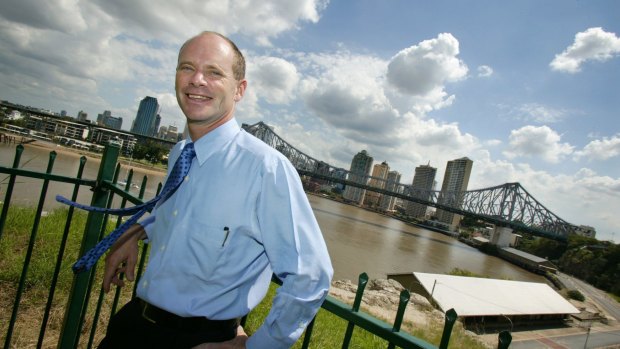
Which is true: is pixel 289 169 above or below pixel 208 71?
below

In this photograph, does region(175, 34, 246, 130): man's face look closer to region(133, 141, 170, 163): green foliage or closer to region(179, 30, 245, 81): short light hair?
region(179, 30, 245, 81): short light hair

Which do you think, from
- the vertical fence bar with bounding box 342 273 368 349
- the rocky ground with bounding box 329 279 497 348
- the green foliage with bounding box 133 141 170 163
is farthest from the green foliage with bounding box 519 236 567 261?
the green foliage with bounding box 133 141 170 163

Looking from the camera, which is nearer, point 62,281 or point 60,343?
point 60,343

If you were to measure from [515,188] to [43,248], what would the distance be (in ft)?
274

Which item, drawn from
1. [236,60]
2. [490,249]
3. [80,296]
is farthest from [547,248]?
[236,60]

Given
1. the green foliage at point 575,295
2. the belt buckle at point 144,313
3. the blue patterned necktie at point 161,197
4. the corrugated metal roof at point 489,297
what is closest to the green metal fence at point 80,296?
the blue patterned necktie at point 161,197

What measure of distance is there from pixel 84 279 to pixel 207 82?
1.56 m

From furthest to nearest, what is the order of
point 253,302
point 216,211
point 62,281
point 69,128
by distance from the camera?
point 69,128 → point 62,281 → point 253,302 → point 216,211

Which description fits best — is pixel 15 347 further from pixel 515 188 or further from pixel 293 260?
pixel 515 188

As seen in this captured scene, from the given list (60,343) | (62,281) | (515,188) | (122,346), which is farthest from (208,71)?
(515,188)

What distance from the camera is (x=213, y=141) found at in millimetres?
1219

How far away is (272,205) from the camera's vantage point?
3.22 feet

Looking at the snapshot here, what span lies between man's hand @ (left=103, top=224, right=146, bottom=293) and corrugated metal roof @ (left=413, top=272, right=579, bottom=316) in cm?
1266

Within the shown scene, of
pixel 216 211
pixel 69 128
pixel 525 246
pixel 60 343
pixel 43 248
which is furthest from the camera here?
pixel 69 128
